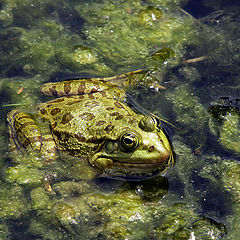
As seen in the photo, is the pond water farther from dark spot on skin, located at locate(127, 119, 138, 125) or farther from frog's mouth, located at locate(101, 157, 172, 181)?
dark spot on skin, located at locate(127, 119, 138, 125)

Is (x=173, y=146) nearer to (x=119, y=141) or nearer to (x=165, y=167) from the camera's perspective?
(x=165, y=167)

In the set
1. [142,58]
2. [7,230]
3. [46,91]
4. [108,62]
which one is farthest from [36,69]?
[7,230]

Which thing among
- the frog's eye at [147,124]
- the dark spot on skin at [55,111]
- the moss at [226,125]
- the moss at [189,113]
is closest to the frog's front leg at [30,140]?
the dark spot on skin at [55,111]

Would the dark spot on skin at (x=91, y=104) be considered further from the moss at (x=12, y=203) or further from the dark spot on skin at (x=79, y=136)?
the moss at (x=12, y=203)

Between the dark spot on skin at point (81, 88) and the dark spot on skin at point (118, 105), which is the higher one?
the dark spot on skin at point (118, 105)

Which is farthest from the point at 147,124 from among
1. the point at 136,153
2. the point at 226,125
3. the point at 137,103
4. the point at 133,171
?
the point at 226,125

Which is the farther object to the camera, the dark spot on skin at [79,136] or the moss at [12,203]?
the dark spot on skin at [79,136]
